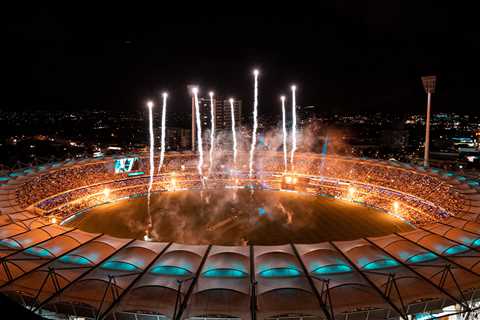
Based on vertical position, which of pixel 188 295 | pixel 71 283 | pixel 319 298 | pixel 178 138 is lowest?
pixel 319 298

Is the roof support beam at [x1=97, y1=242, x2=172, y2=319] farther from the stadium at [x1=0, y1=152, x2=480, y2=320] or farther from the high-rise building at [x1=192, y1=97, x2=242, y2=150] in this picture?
the high-rise building at [x1=192, y1=97, x2=242, y2=150]

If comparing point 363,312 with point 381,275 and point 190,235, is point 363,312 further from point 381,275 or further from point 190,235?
point 190,235

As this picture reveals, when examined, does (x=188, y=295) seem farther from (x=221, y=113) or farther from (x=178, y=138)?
(x=221, y=113)

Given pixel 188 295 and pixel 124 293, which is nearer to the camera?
pixel 188 295

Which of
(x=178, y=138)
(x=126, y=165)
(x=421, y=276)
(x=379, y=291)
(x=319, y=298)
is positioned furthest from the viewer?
(x=178, y=138)

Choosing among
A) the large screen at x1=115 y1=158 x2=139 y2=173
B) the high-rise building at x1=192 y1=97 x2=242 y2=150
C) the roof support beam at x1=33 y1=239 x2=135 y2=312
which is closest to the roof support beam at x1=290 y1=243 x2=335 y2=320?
the roof support beam at x1=33 y1=239 x2=135 y2=312

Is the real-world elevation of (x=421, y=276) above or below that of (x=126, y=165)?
below

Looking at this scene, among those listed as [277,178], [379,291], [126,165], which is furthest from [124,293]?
[277,178]
